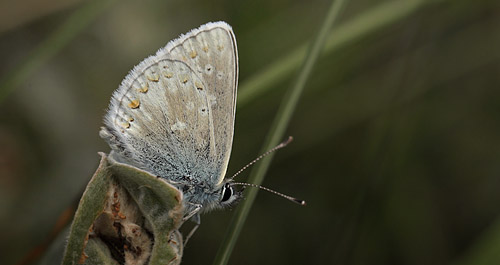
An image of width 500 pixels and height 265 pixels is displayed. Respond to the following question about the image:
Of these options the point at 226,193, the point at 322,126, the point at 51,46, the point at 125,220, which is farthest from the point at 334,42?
the point at 125,220

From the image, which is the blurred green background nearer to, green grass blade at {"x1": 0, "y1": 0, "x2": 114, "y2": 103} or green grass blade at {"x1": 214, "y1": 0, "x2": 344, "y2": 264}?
green grass blade at {"x1": 0, "y1": 0, "x2": 114, "y2": 103}

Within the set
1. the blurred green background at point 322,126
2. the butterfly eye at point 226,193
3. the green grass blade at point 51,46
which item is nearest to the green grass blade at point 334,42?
the blurred green background at point 322,126

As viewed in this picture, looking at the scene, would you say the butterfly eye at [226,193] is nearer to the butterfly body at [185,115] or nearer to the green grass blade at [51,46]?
the butterfly body at [185,115]

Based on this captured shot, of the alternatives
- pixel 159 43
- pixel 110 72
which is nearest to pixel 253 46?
pixel 159 43

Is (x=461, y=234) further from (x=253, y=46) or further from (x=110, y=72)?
(x=110, y=72)

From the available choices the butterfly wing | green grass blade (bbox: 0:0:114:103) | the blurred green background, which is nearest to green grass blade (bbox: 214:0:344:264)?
the butterfly wing

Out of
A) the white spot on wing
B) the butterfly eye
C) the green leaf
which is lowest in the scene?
the green leaf
